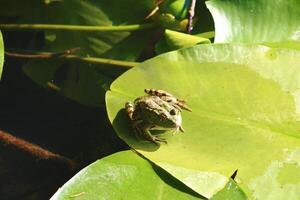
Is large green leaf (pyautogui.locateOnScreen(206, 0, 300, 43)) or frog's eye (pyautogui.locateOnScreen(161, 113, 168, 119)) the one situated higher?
large green leaf (pyautogui.locateOnScreen(206, 0, 300, 43))

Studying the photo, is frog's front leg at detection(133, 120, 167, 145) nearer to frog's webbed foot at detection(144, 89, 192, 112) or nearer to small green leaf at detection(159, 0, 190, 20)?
frog's webbed foot at detection(144, 89, 192, 112)

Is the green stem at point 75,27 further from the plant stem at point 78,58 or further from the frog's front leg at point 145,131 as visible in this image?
the frog's front leg at point 145,131

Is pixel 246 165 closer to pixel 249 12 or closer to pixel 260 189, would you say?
pixel 260 189

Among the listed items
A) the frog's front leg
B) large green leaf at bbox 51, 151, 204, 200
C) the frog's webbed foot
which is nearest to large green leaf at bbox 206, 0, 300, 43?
the frog's webbed foot

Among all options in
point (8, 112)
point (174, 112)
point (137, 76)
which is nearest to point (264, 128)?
point (174, 112)

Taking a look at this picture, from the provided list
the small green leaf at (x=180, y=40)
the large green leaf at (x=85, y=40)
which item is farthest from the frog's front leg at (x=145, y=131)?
the large green leaf at (x=85, y=40)

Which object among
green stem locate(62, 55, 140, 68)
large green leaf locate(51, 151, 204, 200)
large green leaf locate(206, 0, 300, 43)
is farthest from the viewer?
green stem locate(62, 55, 140, 68)
